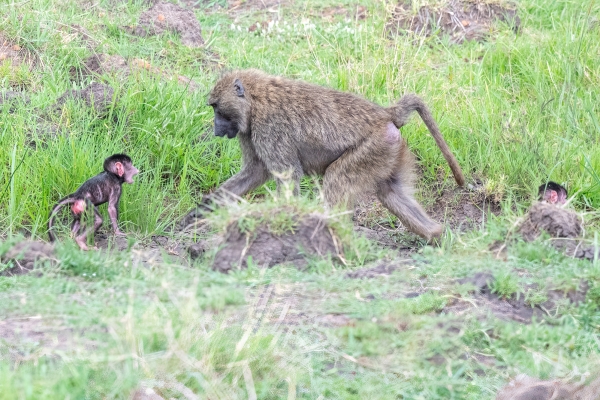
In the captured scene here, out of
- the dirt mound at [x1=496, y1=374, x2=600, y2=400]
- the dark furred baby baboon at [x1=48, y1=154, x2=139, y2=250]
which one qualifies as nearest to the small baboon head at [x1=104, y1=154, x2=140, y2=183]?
the dark furred baby baboon at [x1=48, y1=154, x2=139, y2=250]

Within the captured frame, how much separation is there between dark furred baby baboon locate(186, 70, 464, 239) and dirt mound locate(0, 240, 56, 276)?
1.52 m

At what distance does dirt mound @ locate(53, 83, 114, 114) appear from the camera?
5840 mm

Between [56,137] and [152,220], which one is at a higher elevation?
[56,137]

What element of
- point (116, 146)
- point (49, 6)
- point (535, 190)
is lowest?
point (535, 190)

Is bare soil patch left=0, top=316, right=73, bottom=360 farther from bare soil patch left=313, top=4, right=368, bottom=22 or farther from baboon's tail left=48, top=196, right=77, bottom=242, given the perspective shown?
bare soil patch left=313, top=4, right=368, bottom=22

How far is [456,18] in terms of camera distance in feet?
25.2

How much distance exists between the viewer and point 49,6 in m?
7.05

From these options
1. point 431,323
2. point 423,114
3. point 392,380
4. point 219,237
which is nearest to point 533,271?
point 431,323

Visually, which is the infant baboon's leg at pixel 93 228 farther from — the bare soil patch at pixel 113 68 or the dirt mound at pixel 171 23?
the dirt mound at pixel 171 23

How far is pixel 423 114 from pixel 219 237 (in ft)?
6.20

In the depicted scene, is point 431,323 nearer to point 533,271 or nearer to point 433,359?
point 433,359

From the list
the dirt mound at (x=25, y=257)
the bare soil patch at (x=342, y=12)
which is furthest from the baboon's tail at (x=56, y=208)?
the bare soil patch at (x=342, y=12)

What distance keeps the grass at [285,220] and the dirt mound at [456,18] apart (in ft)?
0.55

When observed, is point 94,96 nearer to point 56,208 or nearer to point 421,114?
point 56,208
